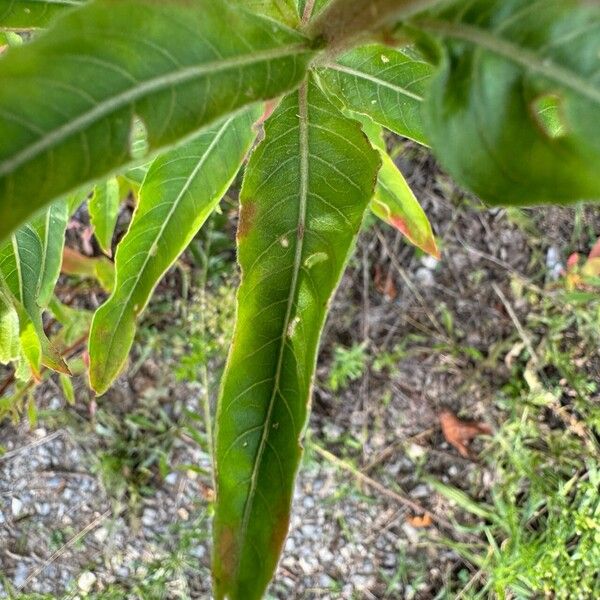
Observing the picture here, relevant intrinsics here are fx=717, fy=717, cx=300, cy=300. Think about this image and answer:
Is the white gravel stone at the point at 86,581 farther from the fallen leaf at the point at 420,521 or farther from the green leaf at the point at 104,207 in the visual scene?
the green leaf at the point at 104,207

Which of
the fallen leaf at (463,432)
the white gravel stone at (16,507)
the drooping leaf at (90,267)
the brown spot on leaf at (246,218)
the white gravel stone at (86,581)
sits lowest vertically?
the white gravel stone at (86,581)

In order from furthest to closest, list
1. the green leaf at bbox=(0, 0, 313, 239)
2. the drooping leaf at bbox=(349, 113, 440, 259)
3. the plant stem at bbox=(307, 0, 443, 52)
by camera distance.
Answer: the drooping leaf at bbox=(349, 113, 440, 259) → the plant stem at bbox=(307, 0, 443, 52) → the green leaf at bbox=(0, 0, 313, 239)

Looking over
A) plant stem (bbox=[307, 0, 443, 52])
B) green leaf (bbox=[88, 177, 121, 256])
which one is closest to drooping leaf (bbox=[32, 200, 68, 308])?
green leaf (bbox=[88, 177, 121, 256])

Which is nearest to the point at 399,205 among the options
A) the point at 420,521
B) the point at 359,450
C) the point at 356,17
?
the point at 356,17

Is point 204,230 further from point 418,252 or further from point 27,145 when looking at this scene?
point 27,145

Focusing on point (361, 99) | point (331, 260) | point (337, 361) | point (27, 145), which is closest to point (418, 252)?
point (337, 361)

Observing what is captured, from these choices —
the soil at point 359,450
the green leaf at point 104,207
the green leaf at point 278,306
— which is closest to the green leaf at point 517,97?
the green leaf at point 278,306

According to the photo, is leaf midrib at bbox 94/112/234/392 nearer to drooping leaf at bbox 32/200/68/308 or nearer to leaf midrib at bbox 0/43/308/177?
drooping leaf at bbox 32/200/68/308
